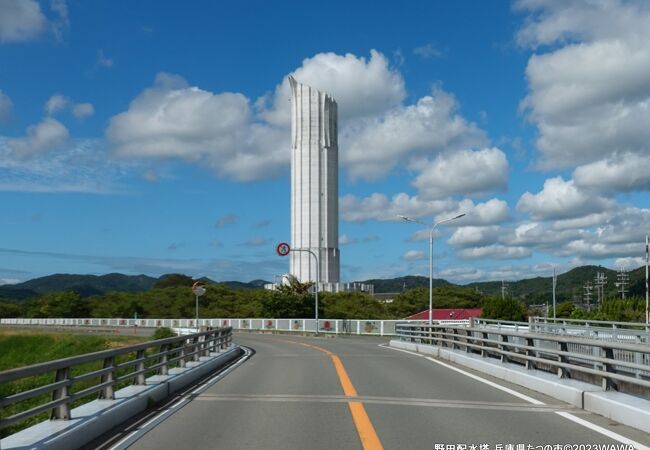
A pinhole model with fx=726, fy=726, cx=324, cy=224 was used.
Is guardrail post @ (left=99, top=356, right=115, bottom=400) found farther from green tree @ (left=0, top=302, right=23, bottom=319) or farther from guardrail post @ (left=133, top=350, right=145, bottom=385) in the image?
green tree @ (left=0, top=302, right=23, bottom=319)

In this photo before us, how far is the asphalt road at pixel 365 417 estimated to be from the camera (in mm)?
9312

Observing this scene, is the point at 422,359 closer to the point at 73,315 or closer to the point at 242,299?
the point at 242,299

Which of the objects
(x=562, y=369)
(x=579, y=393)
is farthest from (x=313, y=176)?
(x=579, y=393)

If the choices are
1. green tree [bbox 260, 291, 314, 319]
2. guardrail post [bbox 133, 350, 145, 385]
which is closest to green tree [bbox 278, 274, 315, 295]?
green tree [bbox 260, 291, 314, 319]

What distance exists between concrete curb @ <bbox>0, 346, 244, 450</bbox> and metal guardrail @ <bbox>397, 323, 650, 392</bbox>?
25.1 ft

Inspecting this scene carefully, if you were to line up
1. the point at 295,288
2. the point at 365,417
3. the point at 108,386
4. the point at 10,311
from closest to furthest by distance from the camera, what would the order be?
the point at 365,417 → the point at 108,386 → the point at 295,288 → the point at 10,311

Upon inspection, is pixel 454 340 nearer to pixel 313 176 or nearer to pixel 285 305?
pixel 285 305

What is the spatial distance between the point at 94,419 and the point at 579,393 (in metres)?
7.91

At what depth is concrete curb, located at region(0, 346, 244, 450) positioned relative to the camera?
8109 mm

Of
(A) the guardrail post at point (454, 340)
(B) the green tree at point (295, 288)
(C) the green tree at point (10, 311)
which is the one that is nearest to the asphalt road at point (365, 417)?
(A) the guardrail post at point (454, 340)

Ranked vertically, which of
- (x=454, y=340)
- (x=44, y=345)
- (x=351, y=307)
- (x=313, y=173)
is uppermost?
(x=313, y=173)

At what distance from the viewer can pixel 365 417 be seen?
445 inches

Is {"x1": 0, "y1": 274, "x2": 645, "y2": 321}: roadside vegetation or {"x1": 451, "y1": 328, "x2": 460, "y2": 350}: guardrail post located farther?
{"x1": 0, "y1": 274, "x2": 645, "y2": 321}: roadside vegetation

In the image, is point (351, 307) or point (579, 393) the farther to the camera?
point (351, 307)
